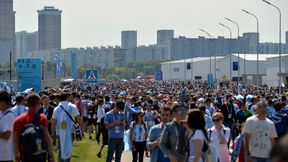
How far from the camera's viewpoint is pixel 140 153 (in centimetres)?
1717

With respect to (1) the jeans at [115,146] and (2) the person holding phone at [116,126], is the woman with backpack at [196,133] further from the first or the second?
(1) the jeans at [115,146]

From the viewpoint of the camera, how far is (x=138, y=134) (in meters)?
16.7

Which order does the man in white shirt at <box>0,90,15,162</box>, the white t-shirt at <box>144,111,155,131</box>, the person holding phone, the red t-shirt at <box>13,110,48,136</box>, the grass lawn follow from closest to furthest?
1. the red t-shirt at <box>13,110,48,136</box>
2. the man in white shirt at <box>0,90,15,162</box>
3. the person holding phone
4. the white t-shirt at <box>144,111,155,131</box>
5. the grass lawn

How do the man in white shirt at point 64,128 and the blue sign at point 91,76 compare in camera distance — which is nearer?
the man in white shirt at point 64,128

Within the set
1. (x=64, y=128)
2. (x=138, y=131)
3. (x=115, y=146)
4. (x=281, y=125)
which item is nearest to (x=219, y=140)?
(x=64, y=128)

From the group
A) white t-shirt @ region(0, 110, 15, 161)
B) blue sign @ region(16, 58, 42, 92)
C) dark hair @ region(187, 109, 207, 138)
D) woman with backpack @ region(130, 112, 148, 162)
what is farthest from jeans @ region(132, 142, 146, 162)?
blue sign @ region(16, 58, 42, 92)

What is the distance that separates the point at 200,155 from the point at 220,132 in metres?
3.42

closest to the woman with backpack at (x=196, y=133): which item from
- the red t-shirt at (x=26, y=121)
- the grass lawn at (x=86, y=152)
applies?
the red t-shirt at (x=26, y=121)

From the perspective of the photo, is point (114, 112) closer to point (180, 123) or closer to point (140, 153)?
point (140, 153)

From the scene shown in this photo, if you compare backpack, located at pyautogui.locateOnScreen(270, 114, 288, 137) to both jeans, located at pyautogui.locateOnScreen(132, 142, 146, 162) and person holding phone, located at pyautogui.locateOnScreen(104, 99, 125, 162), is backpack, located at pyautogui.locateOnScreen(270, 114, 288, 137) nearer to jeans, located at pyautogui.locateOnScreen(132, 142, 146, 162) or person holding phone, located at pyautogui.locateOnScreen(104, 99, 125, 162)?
jeans, located at pyautogui.locateOnScreen(132, 142, 146, 162)

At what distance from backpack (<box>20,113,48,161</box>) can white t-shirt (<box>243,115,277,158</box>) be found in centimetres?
324

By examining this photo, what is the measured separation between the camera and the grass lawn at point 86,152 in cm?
2134

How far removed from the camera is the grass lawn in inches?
840

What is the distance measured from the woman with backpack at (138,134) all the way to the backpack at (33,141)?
6.16 metres
